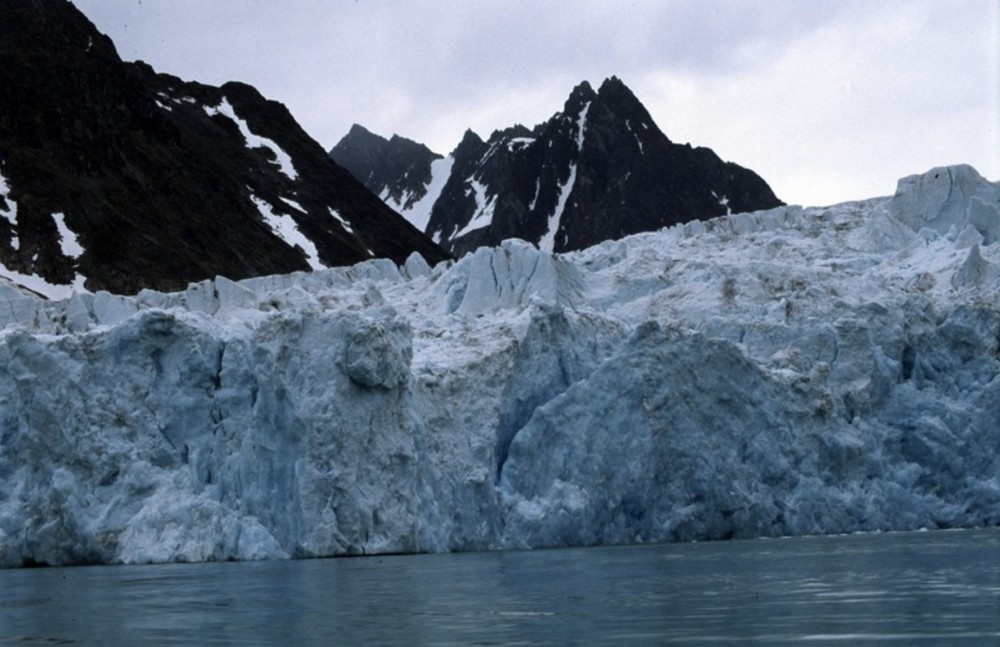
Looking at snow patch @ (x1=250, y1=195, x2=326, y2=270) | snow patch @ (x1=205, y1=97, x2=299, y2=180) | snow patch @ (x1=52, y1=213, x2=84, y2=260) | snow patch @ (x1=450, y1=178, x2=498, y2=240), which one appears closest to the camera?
snow patch @ (x1=52, y1=213, x2=84, y2=260)

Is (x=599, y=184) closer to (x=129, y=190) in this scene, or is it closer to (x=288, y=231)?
(x=288, y=231)

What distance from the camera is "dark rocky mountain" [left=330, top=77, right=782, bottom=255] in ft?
387

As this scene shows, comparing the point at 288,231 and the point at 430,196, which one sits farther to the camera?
the point at 430,196

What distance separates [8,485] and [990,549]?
60.6 ft

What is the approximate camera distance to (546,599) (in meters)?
16.2

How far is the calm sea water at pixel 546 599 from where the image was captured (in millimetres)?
12430

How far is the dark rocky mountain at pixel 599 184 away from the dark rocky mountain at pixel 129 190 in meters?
18.2

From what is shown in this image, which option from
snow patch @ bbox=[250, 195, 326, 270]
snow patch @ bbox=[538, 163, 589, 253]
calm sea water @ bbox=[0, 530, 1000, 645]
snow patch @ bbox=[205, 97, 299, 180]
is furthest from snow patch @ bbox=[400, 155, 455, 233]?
calm sea water @ bbox=[0, 530, 1000, 645]

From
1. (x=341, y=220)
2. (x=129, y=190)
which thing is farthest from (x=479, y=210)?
(x=129, y=190)

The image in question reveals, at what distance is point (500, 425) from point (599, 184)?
94.4m

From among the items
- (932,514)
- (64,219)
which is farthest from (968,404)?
(64,219)

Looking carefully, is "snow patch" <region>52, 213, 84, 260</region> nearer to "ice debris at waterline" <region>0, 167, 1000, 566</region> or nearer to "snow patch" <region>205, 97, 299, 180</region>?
"snow patch" <region>205, 97, 299, 180</region>

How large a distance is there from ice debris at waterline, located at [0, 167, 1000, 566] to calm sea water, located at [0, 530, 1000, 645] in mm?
2086

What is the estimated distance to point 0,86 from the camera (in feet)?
261
